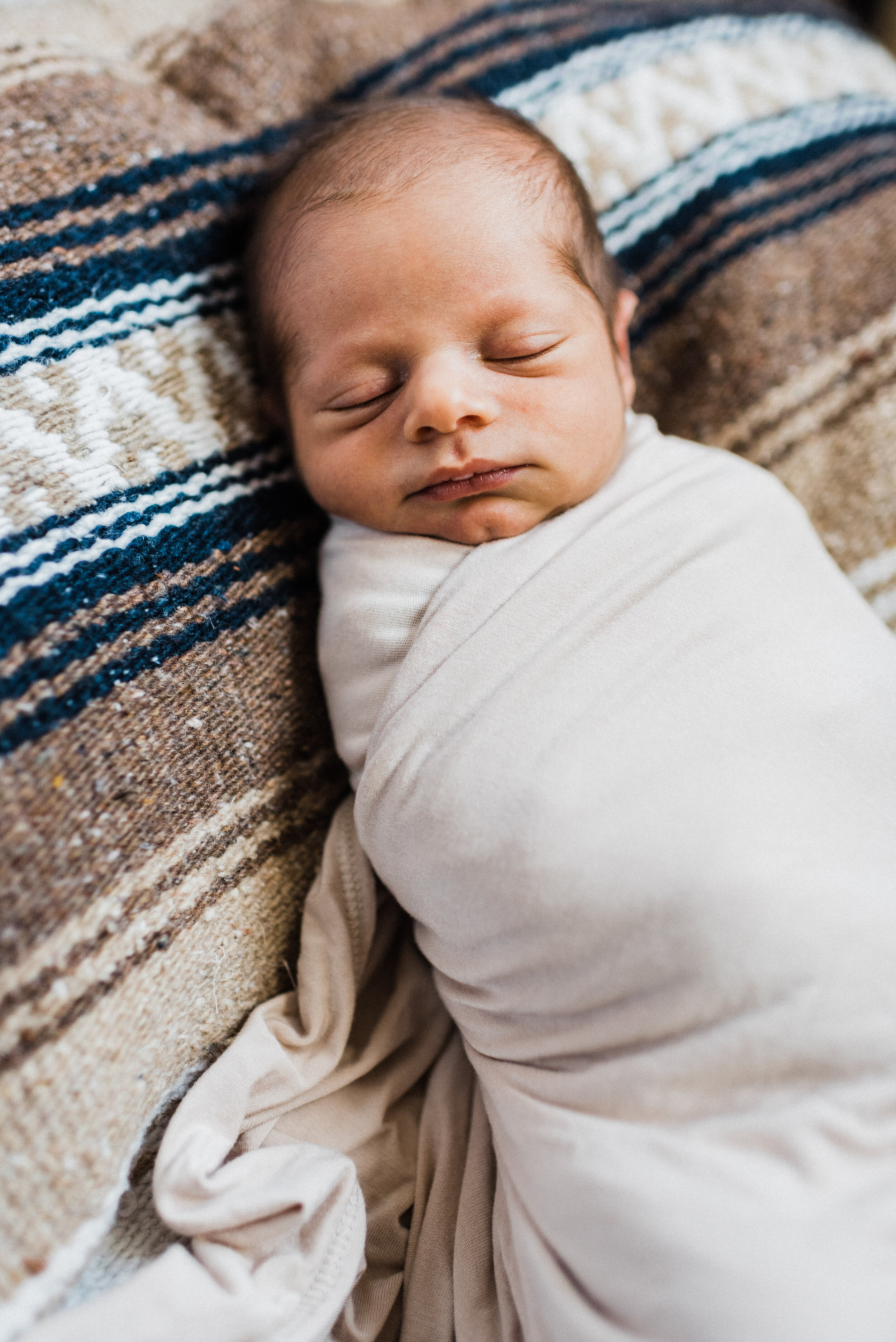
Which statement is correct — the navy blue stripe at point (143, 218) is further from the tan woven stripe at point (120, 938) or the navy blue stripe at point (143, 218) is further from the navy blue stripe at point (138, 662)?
the tan woven stripe at point (120, 938)

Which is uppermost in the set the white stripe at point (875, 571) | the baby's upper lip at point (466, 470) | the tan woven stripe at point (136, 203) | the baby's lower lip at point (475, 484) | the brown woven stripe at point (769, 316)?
the tan woven stripe at point (136, 203)

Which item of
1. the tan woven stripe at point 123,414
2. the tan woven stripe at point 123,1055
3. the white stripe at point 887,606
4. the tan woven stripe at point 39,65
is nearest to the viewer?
the tan woven stripe at point 123,1055

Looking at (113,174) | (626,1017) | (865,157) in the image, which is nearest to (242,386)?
(113,174)

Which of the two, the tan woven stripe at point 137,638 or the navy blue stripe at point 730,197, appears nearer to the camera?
the tan woven stripe at point 137,638

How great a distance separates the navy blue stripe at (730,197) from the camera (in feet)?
3.34

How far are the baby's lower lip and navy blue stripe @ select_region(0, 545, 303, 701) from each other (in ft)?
0.53

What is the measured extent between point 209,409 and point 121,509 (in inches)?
5.9

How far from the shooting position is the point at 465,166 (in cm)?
81

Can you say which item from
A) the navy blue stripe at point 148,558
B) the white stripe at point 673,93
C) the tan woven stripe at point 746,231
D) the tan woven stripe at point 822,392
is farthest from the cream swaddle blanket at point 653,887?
the white stripe at point 673,93

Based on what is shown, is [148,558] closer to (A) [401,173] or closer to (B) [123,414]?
(B) [123,414]

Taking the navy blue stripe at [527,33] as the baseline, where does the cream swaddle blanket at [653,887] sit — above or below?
below

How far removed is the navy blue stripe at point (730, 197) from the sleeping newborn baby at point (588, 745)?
0.14 m

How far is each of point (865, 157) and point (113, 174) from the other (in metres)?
0.79

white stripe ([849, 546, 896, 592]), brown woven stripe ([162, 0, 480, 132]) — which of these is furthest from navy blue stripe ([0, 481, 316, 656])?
white stripe ([849, 546, 896, 592])
